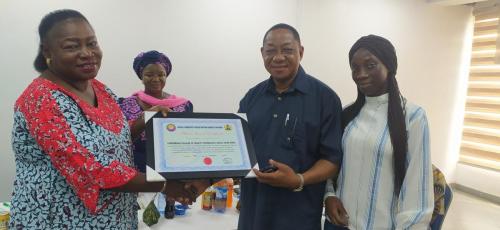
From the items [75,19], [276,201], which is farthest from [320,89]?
[75,19]

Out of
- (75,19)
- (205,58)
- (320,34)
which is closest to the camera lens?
(75,19)

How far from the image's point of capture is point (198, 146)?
1.46 meters

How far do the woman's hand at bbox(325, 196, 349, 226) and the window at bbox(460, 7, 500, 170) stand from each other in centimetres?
475

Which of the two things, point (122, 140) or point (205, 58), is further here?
point (205, 58)

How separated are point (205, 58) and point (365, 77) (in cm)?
251

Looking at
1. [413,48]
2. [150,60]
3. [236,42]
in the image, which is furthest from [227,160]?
[413,48]

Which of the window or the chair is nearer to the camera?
the chair

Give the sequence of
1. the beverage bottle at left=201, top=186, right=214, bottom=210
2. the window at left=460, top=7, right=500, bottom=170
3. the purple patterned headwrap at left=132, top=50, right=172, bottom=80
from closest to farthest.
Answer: the beverage bottle at left=201, top=186, right=214, bottom=210 → the purple patterned headwrap at left=132, top=50, right=172, bottom=80 → the window at left=460, top=7, right=500, bottom=170

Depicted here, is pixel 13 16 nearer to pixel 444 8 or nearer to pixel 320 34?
pixel 320 34

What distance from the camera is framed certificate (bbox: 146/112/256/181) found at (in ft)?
4.45

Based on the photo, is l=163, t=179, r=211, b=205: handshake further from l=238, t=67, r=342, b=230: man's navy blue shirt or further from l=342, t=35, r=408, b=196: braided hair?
l=342, t=35, r=408, b=196: braided hair

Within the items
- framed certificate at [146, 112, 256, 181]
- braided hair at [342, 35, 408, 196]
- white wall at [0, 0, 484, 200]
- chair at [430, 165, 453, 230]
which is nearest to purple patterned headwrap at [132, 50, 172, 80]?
white wall at [0, 0, 484, 200]

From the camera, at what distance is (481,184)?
17.0ft

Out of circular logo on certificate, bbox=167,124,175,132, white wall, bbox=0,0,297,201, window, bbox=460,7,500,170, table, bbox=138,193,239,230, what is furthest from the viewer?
window, bbox=460,7,500,170
